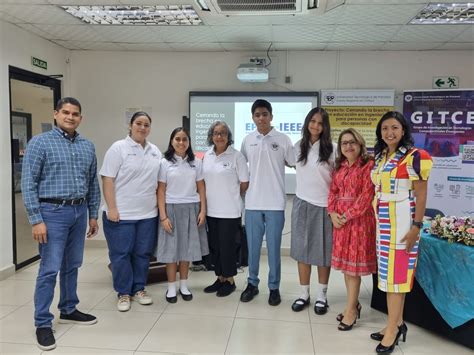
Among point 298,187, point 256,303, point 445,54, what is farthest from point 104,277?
point 445,54

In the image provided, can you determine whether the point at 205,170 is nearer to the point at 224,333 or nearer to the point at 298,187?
the point at 298,187

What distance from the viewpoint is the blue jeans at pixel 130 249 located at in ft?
9.52

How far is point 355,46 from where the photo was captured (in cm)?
438

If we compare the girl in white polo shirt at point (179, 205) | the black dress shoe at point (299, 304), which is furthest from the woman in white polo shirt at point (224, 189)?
the black dress shoe at point (299, 304)

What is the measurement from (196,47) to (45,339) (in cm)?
343

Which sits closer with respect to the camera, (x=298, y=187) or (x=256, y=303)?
(x=298, y=187)

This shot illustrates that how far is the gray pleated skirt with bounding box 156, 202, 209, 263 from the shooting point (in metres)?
3.05

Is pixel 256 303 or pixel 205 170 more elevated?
pixel 205 170

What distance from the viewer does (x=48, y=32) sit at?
405 centimetres

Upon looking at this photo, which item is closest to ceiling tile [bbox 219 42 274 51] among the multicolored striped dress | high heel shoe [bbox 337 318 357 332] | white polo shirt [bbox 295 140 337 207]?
white polo shirt [bbox 295 140 337 207]

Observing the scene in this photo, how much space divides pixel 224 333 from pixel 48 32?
11.8 ft

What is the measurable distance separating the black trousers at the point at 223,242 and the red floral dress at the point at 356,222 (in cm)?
90

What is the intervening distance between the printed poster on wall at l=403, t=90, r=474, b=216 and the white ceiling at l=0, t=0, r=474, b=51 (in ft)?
2.03

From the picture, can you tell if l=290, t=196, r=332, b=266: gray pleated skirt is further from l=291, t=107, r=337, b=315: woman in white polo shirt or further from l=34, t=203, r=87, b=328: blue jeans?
l=34, t=203, r=87, b=328: blue jeans
